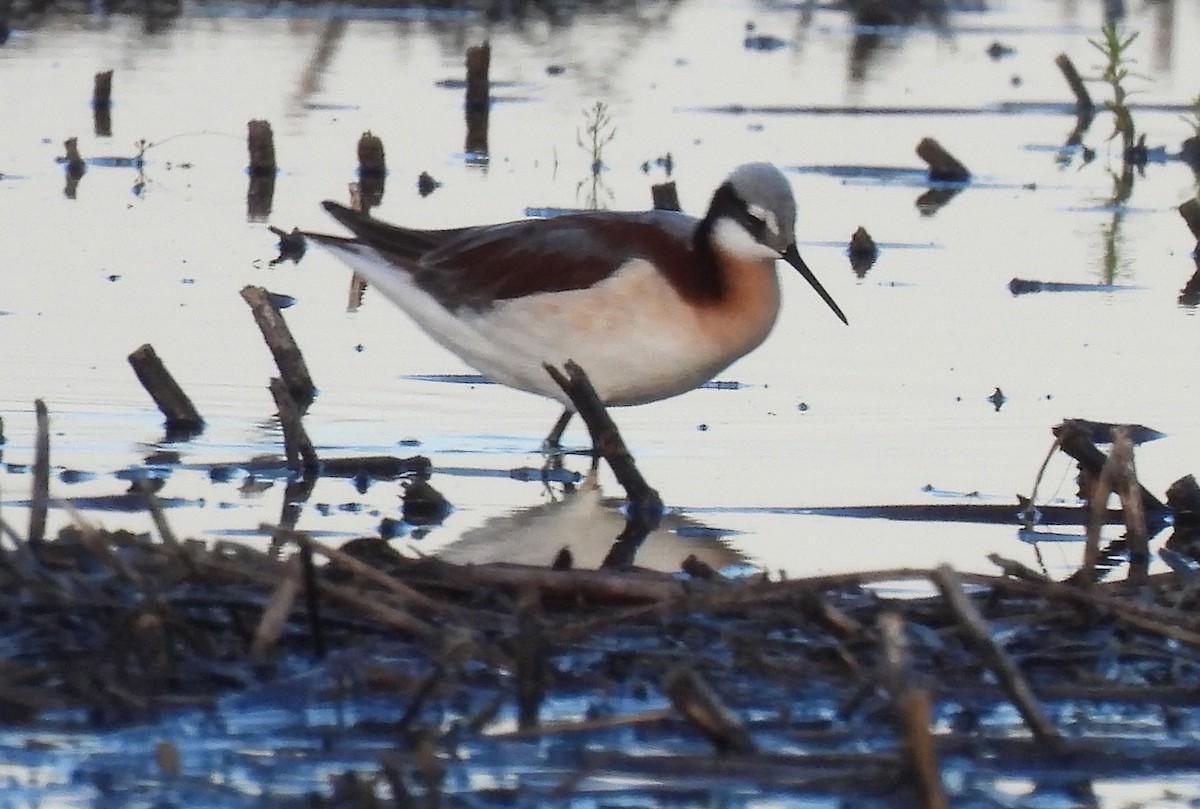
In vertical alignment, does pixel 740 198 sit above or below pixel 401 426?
above

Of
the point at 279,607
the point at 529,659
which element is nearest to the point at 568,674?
the point at 529,659

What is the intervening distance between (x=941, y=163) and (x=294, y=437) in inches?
323

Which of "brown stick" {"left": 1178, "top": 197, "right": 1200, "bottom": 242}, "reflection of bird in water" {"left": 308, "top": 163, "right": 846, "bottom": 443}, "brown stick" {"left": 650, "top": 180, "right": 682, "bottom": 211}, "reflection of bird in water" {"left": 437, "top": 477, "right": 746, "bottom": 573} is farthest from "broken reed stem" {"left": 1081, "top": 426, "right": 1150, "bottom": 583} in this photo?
"brown stick" {"left": 1178, "top": 197, "right": 1200, "bottom": 242}

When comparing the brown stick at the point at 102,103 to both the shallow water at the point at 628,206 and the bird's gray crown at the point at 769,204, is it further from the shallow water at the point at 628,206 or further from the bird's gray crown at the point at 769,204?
the bird's gray crown at the point at 769,204

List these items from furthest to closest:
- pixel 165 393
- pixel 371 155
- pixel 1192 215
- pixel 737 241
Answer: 1. pixel 371 155
2. pixel 1192 215
3. pixel 737 241
4. pixel 165 393

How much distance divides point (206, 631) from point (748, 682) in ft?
3.71

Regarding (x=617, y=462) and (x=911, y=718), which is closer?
(x=911, y=718)

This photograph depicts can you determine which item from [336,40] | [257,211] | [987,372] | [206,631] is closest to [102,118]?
[257,211]

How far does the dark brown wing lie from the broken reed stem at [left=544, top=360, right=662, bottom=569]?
785 mm

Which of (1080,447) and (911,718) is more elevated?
(911,718)

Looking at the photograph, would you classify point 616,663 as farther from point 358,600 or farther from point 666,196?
point 666,196

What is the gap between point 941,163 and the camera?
15.4 metres

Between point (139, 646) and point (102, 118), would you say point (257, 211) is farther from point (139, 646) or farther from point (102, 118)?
point (139, 646)

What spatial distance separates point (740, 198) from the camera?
8.50 m
